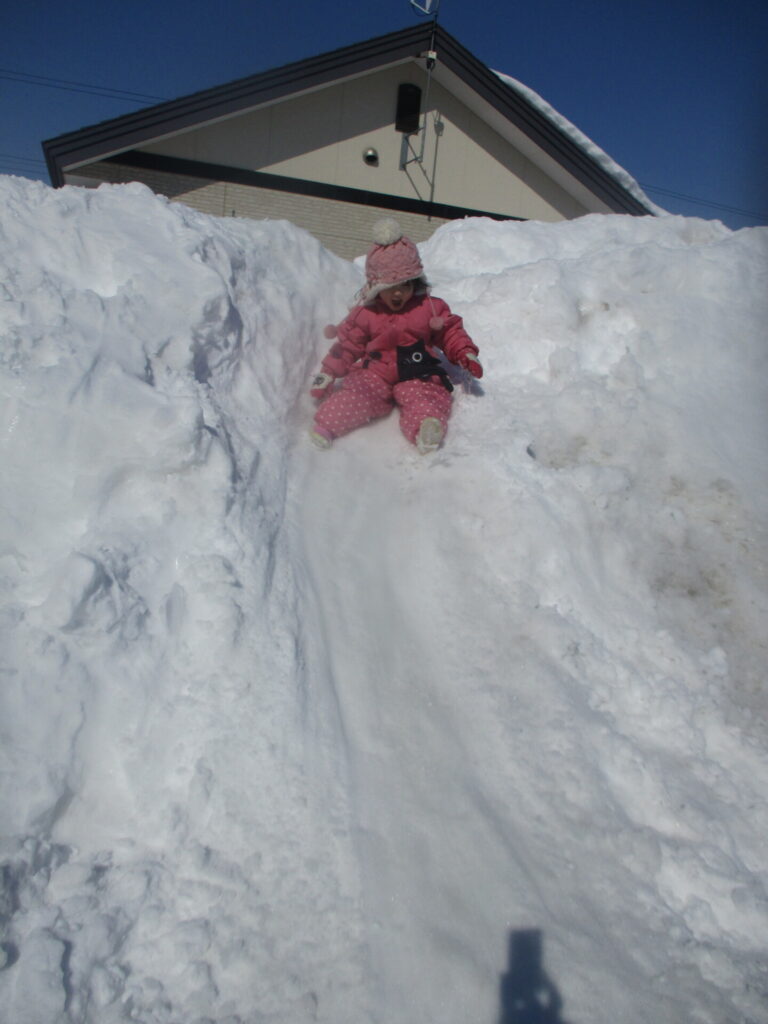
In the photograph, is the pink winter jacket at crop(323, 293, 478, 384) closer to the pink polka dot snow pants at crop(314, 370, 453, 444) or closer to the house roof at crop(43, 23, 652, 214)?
the pink polka dot snow pants at crop(314, 370, 453, 444)

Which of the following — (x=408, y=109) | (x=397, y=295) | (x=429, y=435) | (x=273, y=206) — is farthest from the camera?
(x=408, y=109)

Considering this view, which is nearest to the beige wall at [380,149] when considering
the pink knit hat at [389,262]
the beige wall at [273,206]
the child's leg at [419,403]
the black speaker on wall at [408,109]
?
the black speaker on wall at [408,109]

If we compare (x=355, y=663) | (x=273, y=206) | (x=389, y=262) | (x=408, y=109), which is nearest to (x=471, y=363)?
(x=389, y=262)

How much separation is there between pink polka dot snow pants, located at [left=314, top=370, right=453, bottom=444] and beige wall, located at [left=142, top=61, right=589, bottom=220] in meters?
6.24

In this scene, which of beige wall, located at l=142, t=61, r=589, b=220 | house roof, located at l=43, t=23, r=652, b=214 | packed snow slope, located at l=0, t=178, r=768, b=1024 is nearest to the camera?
packed snow slope, located at l=0, t=178, r=768, b=1024

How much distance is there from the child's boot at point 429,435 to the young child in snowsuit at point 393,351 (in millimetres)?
78

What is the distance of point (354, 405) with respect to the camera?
11.9 ft

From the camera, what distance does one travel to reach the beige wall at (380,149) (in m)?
8.41

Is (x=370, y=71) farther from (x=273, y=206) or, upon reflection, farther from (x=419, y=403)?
(x=419, y=403)

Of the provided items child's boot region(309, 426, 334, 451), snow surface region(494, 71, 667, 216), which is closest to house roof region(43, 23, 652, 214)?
snow surface region(494, 71, 667, 216)

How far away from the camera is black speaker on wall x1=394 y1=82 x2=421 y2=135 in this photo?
9.02m

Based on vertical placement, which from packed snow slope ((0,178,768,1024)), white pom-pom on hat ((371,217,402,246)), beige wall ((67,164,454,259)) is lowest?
packed snow slope ((0,178,768,1024))

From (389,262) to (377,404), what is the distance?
84 centimetres

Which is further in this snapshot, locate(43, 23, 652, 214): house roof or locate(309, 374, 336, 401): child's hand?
locate(43, 23, 652, 214): house roof
